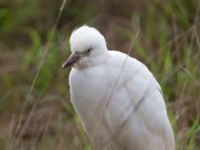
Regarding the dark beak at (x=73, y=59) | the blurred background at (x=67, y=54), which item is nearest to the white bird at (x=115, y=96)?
the dark beak at (x=73, y=59)

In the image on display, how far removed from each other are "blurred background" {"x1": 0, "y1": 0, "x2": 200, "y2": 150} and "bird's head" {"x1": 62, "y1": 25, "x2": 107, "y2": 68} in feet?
0.90

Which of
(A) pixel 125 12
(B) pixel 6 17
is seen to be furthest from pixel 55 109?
(A) pixel 125 12

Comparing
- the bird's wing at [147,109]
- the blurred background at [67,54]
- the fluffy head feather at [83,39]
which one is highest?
the fluffy head feather at [83,39]

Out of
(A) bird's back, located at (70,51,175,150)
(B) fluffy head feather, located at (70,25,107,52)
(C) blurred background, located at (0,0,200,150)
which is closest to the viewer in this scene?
(B) fluffy head feather, located at (70,25,107,52)

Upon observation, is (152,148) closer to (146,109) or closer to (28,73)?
(146,109)

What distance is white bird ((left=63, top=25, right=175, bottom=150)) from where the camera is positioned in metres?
4.90

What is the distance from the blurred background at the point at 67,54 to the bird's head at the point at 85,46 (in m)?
0.28

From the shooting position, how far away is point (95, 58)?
4.93 metres

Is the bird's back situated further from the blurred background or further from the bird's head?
the blurred background

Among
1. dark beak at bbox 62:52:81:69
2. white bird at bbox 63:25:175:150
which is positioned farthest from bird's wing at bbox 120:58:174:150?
dark beak at bbox 62:52:81:69

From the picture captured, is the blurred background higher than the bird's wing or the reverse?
the reverse

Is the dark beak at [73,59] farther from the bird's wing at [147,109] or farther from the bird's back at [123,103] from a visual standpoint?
the bird's wing at [147,109]

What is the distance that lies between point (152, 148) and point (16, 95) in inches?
105

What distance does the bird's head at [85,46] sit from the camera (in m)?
4.83
